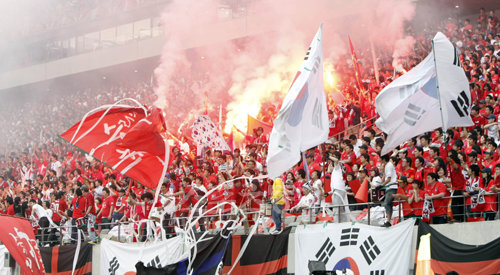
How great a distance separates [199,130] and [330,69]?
196 inches

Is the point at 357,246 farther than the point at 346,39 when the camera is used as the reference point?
No

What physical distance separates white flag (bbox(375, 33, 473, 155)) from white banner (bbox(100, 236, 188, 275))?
10.6 feet

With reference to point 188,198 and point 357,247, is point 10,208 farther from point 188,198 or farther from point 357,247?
point 357,247

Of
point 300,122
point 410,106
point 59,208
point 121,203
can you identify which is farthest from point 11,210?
point 410,106

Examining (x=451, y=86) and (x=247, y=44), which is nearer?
(x=451, y=86)

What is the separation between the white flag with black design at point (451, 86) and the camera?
31.4 feet

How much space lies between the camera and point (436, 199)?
944 centimetres

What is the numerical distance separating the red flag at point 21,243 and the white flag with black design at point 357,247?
3484 mm

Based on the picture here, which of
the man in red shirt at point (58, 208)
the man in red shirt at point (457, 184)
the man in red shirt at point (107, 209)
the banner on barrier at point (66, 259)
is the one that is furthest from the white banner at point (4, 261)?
the man in red shirt at point (457, 184)

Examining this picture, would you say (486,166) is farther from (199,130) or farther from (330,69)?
(330,69)

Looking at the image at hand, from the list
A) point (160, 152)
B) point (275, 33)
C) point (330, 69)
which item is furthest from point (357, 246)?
point (275, 33)

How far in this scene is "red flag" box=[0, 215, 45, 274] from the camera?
977cm

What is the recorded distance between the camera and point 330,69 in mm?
19359

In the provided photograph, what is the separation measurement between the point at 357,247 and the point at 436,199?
4.00 feet
